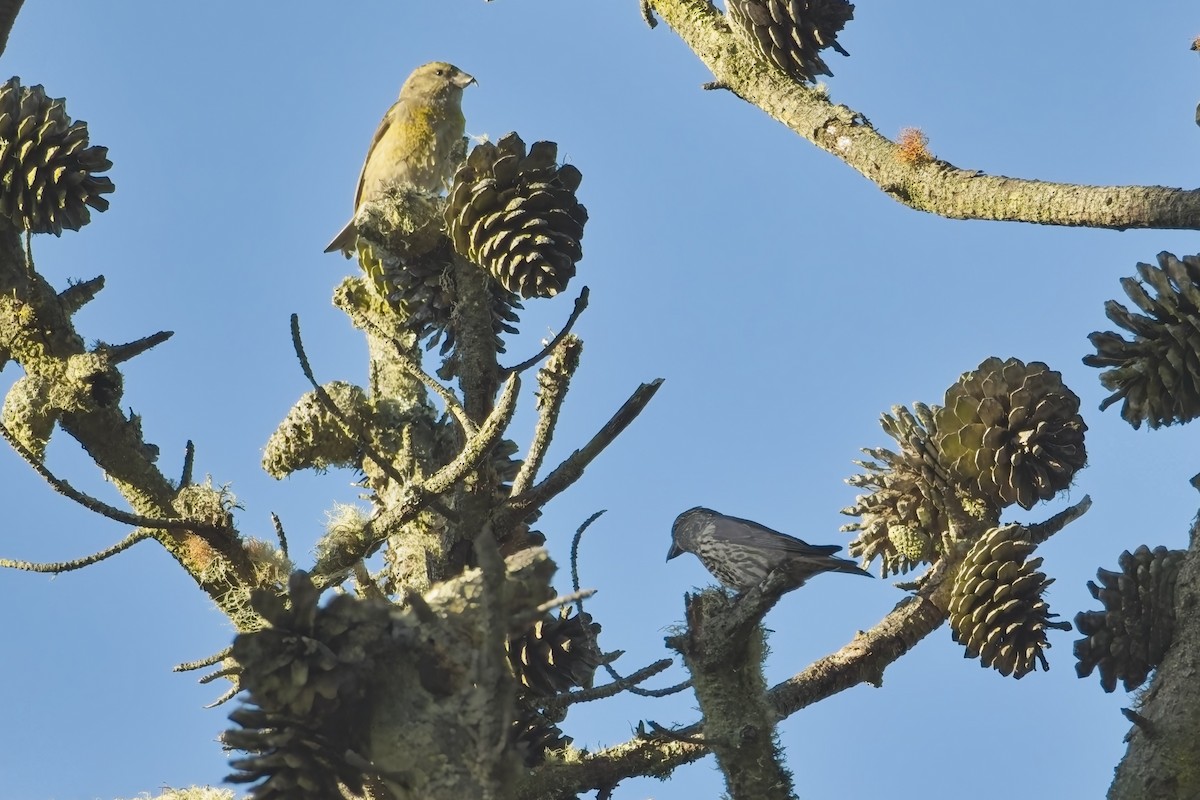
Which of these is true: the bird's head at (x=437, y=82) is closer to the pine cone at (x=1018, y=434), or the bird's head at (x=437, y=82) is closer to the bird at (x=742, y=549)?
the bird at (x=742, y=549)

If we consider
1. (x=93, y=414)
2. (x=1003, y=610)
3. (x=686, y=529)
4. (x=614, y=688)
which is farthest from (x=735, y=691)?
(x=686, y=529)

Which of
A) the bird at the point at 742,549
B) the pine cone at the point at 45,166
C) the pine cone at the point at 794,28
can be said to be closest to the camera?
the pine cone at the point at 794,28

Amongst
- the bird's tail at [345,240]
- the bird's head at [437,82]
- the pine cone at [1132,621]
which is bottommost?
the pine cone at [1132,621]

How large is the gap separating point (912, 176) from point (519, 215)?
1172mm

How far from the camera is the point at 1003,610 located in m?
3.83

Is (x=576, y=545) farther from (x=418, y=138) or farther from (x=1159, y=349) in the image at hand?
(x=418, y=138)

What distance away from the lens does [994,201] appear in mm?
3111

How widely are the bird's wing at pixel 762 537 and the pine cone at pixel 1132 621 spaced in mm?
1666

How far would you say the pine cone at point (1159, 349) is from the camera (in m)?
3.47

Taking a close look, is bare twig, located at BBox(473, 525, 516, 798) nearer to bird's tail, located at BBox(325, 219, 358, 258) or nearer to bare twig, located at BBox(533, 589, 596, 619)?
bare twig, located at BBox(533, 589, 596, 619)

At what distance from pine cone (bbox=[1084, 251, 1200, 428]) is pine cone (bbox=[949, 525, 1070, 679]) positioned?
573 mm

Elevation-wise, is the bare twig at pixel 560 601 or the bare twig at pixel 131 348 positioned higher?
the bare twig at pixel 131 348

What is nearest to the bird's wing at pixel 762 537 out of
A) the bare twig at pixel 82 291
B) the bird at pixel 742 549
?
the bird at pixel 742 549

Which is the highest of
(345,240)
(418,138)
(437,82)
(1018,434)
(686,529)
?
(437,82)
